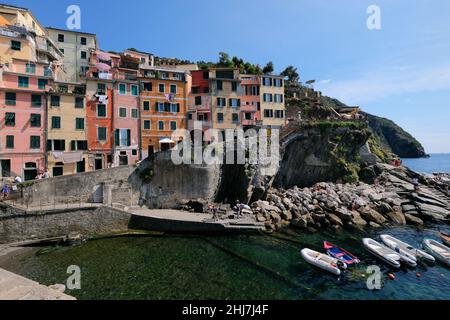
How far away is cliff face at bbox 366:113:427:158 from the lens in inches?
5856

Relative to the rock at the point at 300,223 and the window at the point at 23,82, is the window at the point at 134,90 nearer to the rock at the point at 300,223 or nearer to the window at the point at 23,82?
the window at the point at 23,82

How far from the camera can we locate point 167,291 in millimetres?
14320

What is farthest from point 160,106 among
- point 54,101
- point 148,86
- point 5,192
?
point 5,192

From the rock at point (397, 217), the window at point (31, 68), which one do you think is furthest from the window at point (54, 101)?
Result: the rock at point (397, 217)

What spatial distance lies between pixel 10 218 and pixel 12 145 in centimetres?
1060

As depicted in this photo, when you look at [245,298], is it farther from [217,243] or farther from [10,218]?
[10,218]

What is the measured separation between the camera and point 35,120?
2819 cm

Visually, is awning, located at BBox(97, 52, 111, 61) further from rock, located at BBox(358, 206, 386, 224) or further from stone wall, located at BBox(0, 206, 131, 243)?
rock, located at BBox(358, 206, 386, 224)

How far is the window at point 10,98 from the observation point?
26.8 meters

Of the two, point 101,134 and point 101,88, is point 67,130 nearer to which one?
point 101,134

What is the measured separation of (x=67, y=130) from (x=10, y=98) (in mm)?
6554

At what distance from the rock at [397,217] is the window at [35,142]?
44.6 m

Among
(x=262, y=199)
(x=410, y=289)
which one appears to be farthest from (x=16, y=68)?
(x=410, y=289)

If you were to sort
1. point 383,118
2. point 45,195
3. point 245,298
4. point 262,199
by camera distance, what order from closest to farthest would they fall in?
point 245,298 < point 45,195 < point 262,199 < point 383,118
